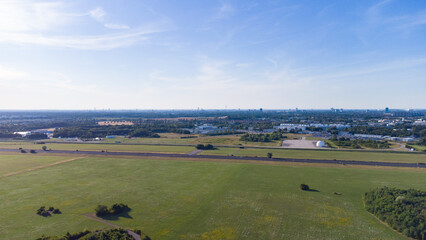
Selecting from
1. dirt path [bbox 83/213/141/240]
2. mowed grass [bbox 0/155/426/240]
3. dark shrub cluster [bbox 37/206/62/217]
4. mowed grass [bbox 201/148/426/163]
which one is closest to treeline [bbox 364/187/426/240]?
mowed grass [bbox 0/155/426/240]

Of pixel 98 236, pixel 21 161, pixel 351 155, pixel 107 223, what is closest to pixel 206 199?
pixel 107 223

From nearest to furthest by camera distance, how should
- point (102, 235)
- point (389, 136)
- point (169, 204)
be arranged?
point (102, 235) < point (169, 204) < point (389, 136)

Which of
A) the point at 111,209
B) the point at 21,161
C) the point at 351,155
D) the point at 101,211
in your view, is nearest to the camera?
the point at 101,211

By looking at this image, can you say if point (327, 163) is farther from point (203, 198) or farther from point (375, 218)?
point (203, 198)

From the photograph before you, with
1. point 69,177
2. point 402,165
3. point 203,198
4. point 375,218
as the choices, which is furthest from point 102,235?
point 402,165

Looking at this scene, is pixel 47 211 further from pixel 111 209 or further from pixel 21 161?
pixel 21 161

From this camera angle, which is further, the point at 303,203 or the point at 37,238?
the point at 303,203
